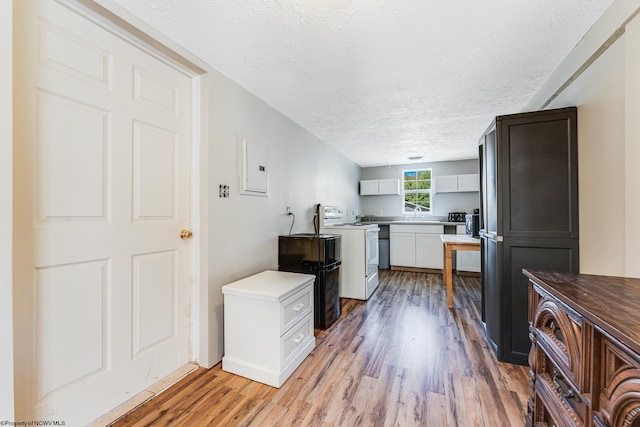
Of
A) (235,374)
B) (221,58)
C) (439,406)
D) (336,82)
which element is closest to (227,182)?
(221,58)

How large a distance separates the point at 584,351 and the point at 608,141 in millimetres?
1309

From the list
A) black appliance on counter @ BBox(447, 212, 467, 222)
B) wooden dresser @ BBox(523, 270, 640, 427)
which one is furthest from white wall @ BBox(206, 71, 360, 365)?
black appliance on counter @ BBox(447, 212, 467, 222)

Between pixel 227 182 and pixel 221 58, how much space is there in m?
0.87

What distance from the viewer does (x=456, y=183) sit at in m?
5.09

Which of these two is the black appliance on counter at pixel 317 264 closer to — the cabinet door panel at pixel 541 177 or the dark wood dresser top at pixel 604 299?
the cabinet door panel at pixel 541 177

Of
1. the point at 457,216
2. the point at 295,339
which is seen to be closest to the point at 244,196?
the point at 295,339

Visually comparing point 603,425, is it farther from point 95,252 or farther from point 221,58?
point 221,58

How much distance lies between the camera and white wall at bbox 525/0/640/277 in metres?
1.18

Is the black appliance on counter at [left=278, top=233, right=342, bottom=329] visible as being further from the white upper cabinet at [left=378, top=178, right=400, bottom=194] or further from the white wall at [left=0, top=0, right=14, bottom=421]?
the white upper cabinet at [left=378, top=178, right=400, bottom=194]

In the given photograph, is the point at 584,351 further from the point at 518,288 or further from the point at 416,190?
the point at 416,190

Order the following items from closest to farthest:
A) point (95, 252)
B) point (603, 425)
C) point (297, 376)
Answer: point (603, 425) < point (95, 252) < point (297, 376)

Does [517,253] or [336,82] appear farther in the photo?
[336,82]

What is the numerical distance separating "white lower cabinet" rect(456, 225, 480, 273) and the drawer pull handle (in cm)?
400

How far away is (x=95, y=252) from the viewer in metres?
1.34
